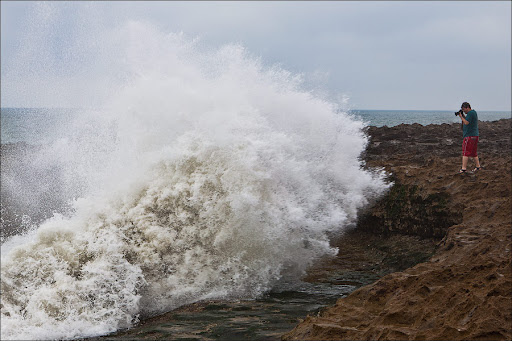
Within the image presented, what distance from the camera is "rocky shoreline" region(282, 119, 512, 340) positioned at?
12.3 feet

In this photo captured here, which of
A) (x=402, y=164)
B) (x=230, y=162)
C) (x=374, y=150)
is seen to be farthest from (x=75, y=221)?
(x=374, y=150)

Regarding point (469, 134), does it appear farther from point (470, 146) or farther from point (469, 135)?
point (470, 146)

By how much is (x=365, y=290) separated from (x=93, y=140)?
6.44 meters

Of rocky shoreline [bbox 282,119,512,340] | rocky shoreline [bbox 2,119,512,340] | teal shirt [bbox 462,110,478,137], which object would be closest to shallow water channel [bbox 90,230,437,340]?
rocky shoreline [bbox 2,119,512,340]

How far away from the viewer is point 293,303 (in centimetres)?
539

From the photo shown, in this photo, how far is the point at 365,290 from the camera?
496cm

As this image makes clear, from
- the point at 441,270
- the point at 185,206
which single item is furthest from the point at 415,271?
the point at 185,206

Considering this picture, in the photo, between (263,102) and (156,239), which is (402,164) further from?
(156,239)

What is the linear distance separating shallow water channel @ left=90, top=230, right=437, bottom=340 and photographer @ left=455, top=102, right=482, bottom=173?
2.26 meters

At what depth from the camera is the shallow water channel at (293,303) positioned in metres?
4.46

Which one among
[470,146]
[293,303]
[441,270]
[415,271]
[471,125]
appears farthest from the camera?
[471,125]

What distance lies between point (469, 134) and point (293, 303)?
525 centimetres

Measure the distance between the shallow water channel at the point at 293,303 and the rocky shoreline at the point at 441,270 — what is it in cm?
33

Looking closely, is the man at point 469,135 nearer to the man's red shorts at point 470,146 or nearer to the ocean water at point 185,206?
the man's red shorts at point 470,146
